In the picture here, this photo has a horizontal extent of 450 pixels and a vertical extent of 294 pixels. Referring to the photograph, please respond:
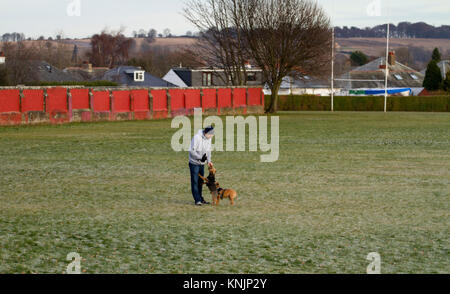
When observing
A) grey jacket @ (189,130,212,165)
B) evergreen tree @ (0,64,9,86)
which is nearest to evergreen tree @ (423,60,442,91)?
evergreen tree @ (0,64,9,86)

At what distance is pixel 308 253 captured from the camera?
9.17 metres

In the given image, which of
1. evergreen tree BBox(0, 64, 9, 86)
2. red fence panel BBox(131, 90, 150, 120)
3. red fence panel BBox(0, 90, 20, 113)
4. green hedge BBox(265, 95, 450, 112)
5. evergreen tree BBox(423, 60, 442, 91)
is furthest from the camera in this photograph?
evergreen tree BBox(423, 60, 442, 91)

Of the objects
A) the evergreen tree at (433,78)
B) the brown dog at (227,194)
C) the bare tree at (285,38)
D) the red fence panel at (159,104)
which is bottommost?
the brown dog at (227,194)

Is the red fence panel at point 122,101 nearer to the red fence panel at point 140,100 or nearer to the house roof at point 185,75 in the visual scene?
the red fence panel at point 140,100

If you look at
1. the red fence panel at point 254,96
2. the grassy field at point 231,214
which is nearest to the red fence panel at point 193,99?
the red fence panel at point 254,96

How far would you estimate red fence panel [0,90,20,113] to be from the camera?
39.0m

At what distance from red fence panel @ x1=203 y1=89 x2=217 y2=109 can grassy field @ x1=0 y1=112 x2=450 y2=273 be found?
97.9 feet

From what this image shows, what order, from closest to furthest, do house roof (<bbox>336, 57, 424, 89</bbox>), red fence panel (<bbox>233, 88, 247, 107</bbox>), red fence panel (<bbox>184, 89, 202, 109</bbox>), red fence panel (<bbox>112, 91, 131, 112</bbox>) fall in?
1. red fence panel (<bbox>112, 91, 131, 112</bbox>)
2. red fence panel (<bbox>184, 89, 202, 109</bbox>)
3. red fence panel (<bbox>233, 88, 247, 107</bbox>)
4. house roof (<bbox>336, 57, 424, 89</bbox>)

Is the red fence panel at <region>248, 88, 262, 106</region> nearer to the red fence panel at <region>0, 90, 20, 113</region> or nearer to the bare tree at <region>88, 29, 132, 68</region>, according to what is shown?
the red fence panel at <region>0, 90, 20, 113</region>

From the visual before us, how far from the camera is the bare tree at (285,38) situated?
58.7 m

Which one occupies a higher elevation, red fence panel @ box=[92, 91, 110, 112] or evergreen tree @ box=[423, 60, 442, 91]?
evergreen tree @ box=[423, 60, 442, 91]

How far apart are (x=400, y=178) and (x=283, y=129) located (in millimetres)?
20586

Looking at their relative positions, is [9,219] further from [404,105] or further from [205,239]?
[404,105]
